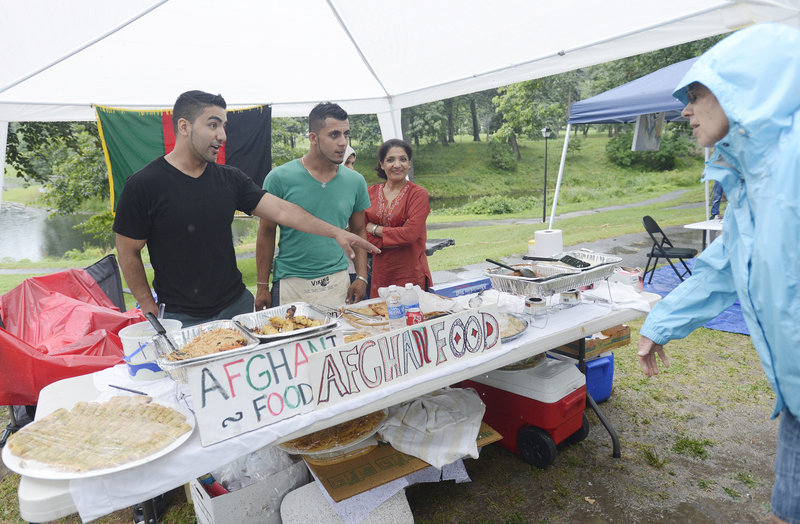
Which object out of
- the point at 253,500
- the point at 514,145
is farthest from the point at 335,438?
the point at 514,145

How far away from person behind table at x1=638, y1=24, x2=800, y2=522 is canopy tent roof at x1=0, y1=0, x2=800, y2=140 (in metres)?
1.75

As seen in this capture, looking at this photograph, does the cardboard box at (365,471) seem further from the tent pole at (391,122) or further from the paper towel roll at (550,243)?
the tent pole at (391,122)

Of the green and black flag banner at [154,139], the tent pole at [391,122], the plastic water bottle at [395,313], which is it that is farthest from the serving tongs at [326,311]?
the green and black flag banner at [154,139]

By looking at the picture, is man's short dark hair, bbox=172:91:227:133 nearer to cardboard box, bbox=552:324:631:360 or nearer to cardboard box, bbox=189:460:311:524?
cardboard box, bbox=189:460:311:524

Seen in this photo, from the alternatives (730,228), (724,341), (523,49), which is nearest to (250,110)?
(523,49)

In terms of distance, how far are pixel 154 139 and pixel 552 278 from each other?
14.6 ft

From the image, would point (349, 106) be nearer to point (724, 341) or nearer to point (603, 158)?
point (724, 341)

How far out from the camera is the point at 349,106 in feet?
16.6

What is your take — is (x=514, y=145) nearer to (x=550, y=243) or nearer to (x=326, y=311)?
(x=550, y=243)

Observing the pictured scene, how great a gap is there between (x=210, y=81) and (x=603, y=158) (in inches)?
1300

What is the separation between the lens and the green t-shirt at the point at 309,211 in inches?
112

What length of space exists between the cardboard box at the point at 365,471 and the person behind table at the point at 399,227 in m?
1.28

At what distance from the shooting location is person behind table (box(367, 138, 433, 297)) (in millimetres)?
3172

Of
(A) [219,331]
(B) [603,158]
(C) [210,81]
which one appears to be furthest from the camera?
(B) [603,158]
